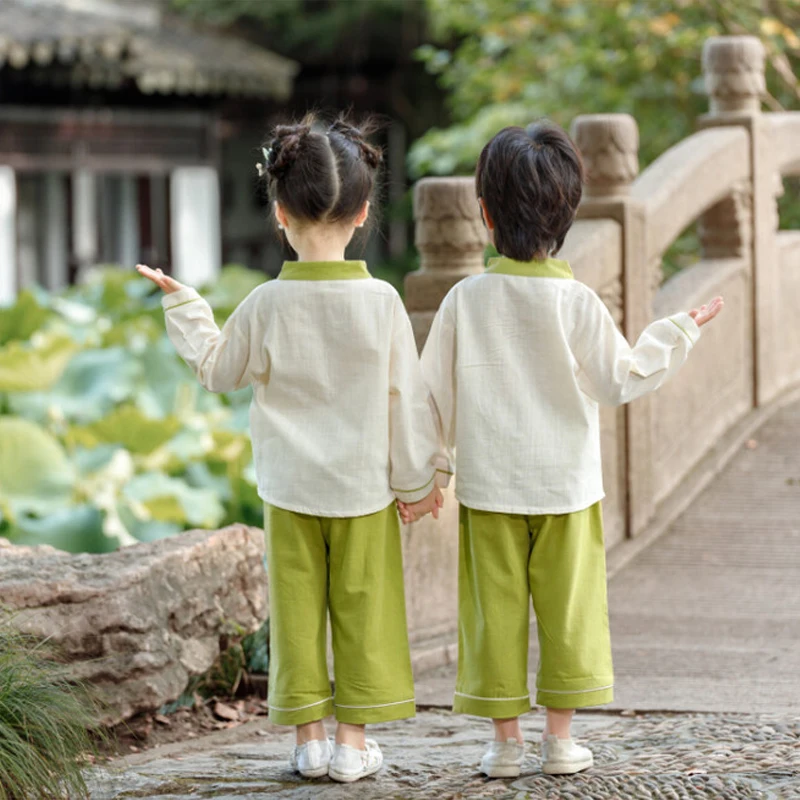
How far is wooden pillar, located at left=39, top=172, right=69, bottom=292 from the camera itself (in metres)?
15.4

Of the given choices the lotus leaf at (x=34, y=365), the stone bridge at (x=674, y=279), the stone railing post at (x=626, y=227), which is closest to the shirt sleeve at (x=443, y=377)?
the stone bridge at (x=674, y=279)

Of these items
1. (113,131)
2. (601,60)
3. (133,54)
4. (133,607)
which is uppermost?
(133,54)

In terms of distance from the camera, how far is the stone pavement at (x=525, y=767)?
120 inches

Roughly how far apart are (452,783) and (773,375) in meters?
4.22

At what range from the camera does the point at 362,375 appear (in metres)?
3.11

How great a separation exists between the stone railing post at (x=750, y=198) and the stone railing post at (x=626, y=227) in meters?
1.11

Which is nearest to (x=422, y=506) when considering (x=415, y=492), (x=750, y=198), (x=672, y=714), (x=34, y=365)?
(x=415, y=492)

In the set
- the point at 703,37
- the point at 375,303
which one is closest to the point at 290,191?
the point at 375,303

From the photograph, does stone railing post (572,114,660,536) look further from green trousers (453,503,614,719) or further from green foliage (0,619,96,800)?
green foliage (0,619,96,800)

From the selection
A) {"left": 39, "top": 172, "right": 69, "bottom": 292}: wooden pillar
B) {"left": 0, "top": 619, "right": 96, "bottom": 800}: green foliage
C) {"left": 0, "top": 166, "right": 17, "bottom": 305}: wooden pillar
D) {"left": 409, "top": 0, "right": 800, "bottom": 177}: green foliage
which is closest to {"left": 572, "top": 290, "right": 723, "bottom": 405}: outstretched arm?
{"left": 0, "top": 619, "right": 96, "bottom": 800}: green foliage

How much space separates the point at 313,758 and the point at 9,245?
12.4 meters

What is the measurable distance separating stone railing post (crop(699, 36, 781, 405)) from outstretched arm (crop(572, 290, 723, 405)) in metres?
3.48

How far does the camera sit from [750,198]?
661cm

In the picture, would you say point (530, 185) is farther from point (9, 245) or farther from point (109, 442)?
point (9, 245)
